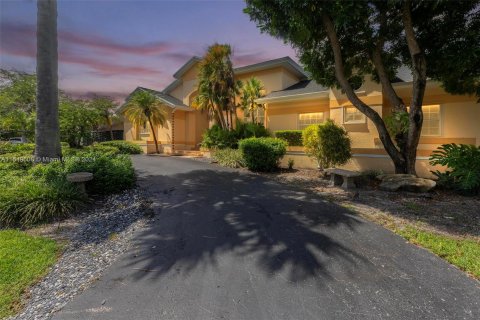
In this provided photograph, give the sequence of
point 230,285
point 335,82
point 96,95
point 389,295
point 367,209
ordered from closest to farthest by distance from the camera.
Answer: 1. point 389,295
2. point 230,285
3. point 367,209
4. point 335,82
5. point 96,95

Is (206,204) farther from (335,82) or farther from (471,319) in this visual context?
(335,82)

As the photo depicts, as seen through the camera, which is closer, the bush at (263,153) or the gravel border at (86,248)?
the gravel border at (86,248)

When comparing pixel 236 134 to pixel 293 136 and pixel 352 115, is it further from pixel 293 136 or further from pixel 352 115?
pixel 352 115

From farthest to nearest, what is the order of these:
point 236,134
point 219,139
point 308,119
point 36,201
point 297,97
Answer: point 219,139
point 236,134
point 308,119
point 297,97
point 36,201

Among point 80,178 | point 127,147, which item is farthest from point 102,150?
point 80,178

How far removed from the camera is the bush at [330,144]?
10.5m

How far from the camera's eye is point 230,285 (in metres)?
3.30

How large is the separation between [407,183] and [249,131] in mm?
9508

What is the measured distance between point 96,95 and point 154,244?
37.0 meters

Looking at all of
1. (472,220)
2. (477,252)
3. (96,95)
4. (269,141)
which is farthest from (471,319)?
(96,95)

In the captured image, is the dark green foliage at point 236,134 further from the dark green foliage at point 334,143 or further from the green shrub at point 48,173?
the green shrub at point 48,173

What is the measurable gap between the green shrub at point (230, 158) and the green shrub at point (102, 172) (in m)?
5.87

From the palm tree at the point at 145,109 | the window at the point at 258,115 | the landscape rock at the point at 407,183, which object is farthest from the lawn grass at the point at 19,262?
the palm tree at the point at 145,109

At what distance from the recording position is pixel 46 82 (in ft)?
26.5
